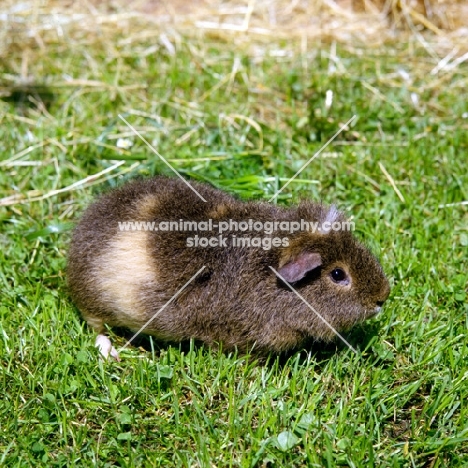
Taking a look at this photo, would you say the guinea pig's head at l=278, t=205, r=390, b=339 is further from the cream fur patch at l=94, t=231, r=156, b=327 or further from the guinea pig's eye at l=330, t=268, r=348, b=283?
the cream fur patch at l=94, t=231, r=156, b=327

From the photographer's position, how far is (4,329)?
4039mm

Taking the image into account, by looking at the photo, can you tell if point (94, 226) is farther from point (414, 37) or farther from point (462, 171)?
point (414, 37)

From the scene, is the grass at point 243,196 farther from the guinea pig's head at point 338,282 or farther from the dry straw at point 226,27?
the guinea pig's head at point 338,282

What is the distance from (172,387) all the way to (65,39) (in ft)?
16.7

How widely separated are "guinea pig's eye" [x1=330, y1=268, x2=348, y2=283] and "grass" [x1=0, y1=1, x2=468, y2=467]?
43 cm

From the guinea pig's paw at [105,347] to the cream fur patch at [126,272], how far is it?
267mm

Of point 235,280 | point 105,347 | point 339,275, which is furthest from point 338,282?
point 105,347

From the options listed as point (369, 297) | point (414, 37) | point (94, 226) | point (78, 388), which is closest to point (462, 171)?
point (369, 297)

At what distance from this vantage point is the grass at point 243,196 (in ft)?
11.1

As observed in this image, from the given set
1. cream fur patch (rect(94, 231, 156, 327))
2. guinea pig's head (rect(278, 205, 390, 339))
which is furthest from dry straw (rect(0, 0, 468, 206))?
guinea pig's head (rect(278, 205, 390, 339))

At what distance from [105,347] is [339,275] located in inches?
61.6

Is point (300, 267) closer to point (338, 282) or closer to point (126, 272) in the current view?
point (338, 282)

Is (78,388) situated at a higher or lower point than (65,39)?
lower

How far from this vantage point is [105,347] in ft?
13.2
